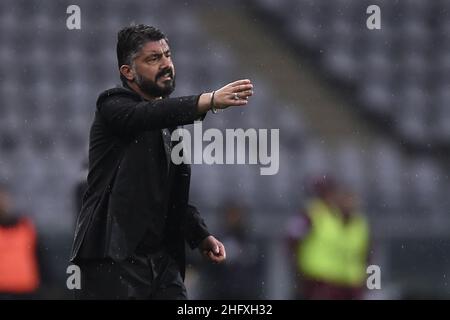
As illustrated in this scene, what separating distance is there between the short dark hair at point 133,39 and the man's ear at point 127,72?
0.01 m

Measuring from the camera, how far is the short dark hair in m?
3.44

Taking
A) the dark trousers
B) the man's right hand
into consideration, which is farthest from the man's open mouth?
the dark trousers

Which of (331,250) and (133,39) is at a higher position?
(133,39)

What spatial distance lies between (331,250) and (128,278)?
157 inches

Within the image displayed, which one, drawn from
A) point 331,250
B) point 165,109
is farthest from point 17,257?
point 165,109

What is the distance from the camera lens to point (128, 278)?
11.0 ft

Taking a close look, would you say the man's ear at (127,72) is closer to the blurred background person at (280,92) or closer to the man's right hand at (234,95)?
the man's right hand at (234,95)

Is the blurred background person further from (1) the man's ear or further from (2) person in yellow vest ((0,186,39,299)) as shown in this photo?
(1) the man's ear

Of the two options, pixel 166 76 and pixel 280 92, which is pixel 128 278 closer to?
pixel 166 76

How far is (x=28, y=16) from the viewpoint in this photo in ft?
31.3

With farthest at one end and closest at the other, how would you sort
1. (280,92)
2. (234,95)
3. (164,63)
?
(280,92) < (164,63) < (234,95)

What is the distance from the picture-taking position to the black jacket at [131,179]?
10.8 ft

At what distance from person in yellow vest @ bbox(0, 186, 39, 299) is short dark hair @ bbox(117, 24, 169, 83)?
353cm

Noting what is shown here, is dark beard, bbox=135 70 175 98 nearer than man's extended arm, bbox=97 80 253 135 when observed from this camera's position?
No
